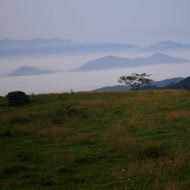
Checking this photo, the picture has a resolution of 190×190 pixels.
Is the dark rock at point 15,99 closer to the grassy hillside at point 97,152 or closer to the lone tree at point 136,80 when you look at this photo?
the grassy hillside at point 97,152

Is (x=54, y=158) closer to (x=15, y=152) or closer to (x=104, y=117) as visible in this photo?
(x=15, y=152)

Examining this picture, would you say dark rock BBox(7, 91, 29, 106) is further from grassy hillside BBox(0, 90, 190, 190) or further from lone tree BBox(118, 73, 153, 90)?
lone tree BBox(118, 73, 153, 90)

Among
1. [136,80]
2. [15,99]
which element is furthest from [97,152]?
[136,80]

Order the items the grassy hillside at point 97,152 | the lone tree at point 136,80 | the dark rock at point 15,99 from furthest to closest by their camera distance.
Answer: the lone tree at point 136,80, the dark rock at point 15,99, the grassy hillside at point 97,152

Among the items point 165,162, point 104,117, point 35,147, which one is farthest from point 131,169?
point 104,117

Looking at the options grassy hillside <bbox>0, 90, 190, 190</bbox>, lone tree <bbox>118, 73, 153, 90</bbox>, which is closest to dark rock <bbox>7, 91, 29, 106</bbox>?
grassy hillside <bbox>0, 90, 190, 190</bbox>

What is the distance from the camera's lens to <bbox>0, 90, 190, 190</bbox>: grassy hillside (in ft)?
21.5

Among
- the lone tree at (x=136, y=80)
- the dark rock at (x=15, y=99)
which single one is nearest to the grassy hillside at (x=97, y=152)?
the dark rock at (x=15, y=99)

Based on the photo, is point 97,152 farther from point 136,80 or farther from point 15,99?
point 136,80

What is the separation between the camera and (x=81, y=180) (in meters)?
6.70

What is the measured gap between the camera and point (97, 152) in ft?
29.6

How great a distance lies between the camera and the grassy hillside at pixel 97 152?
21.5 feet

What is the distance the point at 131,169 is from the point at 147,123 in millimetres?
6523

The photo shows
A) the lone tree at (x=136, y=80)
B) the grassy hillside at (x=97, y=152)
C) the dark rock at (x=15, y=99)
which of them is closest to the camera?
the grassy hillside at (x=97, y=152)
